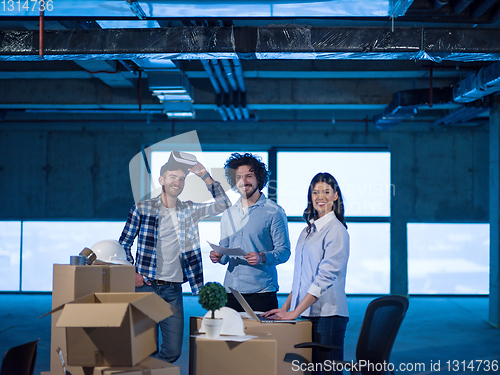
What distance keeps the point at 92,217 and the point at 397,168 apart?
4.88 m

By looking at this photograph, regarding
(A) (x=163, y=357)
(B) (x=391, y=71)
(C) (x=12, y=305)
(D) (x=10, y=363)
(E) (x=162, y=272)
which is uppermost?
(B) (x=391, y=71)

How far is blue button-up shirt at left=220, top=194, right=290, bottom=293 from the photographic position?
101 inches

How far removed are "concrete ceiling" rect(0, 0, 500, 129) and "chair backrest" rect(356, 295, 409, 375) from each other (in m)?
1.61

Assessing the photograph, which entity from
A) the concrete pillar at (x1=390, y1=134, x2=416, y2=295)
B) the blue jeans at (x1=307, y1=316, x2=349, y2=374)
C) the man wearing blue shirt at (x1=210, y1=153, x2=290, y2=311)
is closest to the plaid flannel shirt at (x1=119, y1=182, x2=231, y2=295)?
the man wearing blue shirt at (x1=210, y1=153, x2=290, y2=311)

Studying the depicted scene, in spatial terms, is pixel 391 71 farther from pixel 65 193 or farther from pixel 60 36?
pixel 65 193

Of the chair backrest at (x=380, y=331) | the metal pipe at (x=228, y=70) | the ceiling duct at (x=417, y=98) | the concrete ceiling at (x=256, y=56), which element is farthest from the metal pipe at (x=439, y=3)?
the ceiling duct at (x=417, y=98)

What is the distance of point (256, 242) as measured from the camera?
2.64 metres

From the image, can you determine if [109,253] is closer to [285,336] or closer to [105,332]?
[105,332]

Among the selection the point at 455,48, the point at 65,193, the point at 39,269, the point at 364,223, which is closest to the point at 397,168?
the point at 364,223

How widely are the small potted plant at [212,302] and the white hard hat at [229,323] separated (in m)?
0.04

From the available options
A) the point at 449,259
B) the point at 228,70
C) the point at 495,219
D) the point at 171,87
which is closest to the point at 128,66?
the point at 171,87

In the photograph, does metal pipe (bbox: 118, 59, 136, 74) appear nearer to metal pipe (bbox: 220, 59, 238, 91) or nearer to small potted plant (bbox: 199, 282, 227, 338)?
metal pipe (bbox: 220, 59, 238, 91)

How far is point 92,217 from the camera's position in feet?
24.0

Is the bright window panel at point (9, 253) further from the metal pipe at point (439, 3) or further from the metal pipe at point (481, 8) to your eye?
the metal pipe at point (481, 8)
